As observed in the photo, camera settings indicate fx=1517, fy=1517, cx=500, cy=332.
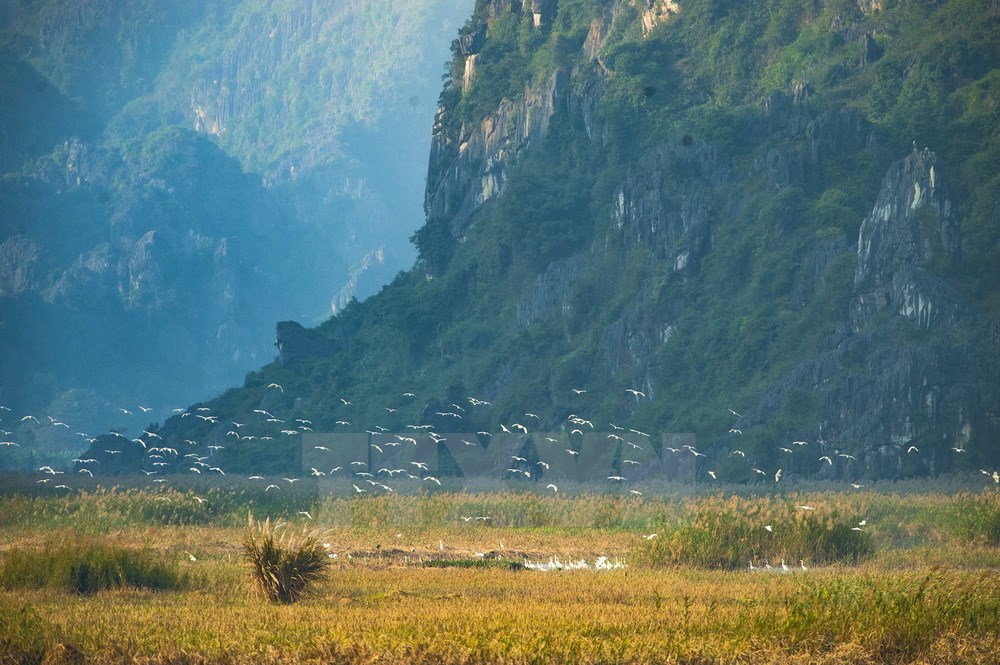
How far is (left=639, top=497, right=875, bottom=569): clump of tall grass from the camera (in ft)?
107

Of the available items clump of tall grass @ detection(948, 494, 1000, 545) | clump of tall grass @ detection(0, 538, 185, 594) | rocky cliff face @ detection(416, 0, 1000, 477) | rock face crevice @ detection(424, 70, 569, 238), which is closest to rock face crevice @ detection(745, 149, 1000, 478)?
rocky cliff face @ detection(416, 0, 1000, 477)

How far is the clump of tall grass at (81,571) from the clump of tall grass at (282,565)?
86.7 inches

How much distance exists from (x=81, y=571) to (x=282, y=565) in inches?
155

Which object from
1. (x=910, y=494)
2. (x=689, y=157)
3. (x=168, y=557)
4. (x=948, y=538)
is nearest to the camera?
(x=168, y=557)

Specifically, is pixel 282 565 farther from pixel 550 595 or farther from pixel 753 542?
pixel 753 542

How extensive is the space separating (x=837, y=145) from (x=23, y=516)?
55.2 m

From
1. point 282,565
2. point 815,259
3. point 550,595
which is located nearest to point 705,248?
point 815,259

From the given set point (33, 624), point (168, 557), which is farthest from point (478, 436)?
point (33, 624)

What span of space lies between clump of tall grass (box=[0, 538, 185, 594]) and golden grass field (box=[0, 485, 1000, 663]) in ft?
0.79

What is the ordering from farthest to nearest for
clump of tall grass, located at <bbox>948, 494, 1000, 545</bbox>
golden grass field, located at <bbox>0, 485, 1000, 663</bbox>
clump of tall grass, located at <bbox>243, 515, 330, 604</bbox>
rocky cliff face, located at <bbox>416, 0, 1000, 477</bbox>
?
rocky cliff face, located at <bbox>416, 0, 1000, 477</bbox>, clump of tall grass, located at <bbox>948, 494, 1000, 545</bbox>, clump of tall grass, located at <bbox>243, 515, 330, 604</bbox>, golden grass field, located at <bbox>0, 485, 1000, 663</bbox>

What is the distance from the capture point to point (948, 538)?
36.8m

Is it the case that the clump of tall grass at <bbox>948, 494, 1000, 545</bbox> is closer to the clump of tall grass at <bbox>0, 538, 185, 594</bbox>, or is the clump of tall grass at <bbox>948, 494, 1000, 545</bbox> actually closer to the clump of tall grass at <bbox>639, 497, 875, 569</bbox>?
the clump of tall grass at <bbox>639, 497, 875, 569</bbox>

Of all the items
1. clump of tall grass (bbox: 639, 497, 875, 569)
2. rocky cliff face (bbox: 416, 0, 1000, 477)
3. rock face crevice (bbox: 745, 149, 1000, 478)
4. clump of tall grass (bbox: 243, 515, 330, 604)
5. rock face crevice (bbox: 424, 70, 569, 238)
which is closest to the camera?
clump of tall grass (bbox: 243, 515, 330, 604)

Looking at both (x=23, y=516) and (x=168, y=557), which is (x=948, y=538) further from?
(x=23, y=516)
